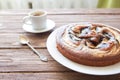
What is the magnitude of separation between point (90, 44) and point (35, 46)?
0.25m

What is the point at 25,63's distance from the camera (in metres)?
Result: 0.70

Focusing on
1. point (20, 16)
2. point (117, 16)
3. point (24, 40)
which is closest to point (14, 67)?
point (24, 40)

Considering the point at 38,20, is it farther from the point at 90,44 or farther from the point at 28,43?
the point at 90,44

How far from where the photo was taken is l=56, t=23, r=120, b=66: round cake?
0.63 m

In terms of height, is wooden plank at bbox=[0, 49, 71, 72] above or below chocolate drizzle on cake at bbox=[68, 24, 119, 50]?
below

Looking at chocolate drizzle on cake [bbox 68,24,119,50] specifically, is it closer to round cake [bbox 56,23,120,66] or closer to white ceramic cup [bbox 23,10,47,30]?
round cake [bbox 56,23,120,66]

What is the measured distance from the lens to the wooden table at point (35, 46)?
2.10 ft

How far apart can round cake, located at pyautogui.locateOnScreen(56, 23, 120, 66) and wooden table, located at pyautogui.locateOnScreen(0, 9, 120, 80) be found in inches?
2.2

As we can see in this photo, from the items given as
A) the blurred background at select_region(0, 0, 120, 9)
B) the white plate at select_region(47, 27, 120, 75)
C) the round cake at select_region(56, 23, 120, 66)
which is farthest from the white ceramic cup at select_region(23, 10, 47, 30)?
the blurred background at select_region(0, 0, 120, 9)

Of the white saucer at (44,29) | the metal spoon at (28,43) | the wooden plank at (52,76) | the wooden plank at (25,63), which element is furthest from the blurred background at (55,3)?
the wooden plank at (52,76)

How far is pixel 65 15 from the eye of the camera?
1.11m

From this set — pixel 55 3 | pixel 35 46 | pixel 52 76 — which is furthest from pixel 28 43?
pixel 55 3

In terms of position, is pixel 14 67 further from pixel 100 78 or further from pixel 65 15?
pixel 65 15

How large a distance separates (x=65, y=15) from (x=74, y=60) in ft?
1.68
